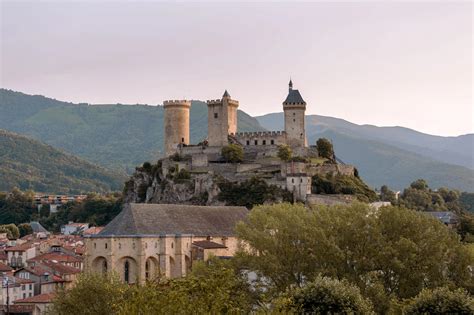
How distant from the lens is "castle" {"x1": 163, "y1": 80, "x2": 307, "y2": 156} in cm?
11731

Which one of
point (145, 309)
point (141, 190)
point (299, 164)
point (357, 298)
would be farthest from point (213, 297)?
point (141, 190)

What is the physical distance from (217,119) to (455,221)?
3170cm

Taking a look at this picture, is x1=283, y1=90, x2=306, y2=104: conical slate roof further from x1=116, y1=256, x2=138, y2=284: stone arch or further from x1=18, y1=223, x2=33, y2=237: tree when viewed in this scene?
x1=116, y1=256, x2=138, y2=284: stone arch

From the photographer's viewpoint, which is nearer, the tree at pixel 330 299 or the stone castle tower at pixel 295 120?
the tree at pixel 330 299

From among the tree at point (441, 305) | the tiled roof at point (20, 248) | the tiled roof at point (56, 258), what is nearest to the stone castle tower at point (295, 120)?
the tiled roof at point (56, 258)

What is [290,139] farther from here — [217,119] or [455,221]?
[455,221]

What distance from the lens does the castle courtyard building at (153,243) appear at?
70.1 m

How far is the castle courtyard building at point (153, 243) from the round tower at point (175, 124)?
42.5m

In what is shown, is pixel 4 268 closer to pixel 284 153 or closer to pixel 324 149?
pixel 284 153

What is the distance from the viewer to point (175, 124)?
12288 centimetres

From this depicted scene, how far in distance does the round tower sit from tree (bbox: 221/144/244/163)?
31.5 ft

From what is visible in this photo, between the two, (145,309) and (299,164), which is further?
(299,164)

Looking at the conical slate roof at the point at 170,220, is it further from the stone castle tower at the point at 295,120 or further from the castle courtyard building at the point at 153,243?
the stone castle tower at the point at 295,120

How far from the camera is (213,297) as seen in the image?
2920 cm
